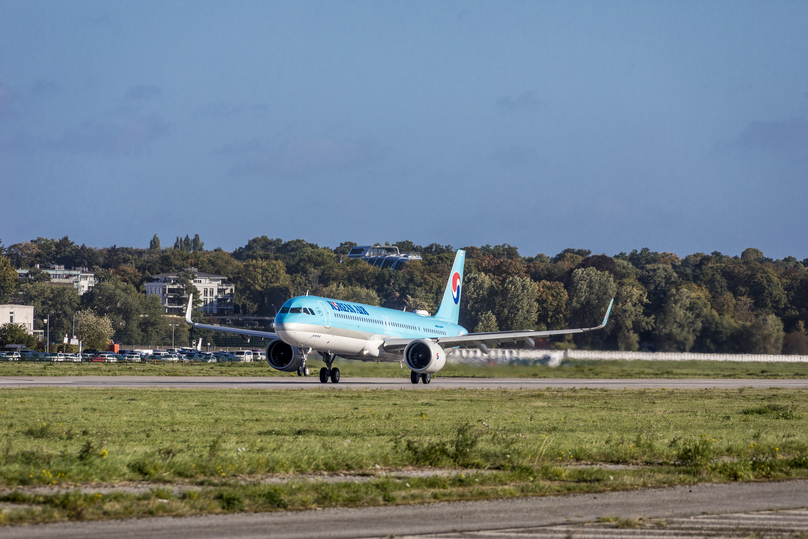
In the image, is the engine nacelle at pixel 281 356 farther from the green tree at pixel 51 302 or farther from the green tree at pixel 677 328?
the green tree at pixel 51 302

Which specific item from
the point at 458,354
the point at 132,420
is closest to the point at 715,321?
the point at 458,354

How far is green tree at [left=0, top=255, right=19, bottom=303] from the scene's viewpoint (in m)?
163

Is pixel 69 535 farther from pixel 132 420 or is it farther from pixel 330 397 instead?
pixel 330 397

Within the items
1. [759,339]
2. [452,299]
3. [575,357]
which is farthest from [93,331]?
[759,339]

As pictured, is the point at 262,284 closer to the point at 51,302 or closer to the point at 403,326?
the point at 51,302

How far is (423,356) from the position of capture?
1761 inches

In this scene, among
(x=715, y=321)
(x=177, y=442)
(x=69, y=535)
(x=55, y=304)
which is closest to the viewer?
(x=69, y=535)

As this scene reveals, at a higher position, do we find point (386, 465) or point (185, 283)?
point (185, 283)

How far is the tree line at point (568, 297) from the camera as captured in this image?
68375mm

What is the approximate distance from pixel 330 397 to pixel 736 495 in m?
20.7

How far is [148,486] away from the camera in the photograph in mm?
11555

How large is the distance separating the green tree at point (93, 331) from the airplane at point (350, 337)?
243 ft

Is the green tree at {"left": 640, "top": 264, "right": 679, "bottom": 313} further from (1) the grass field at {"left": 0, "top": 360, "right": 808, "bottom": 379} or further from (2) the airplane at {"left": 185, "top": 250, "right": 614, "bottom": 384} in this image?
(2) the airplane at {"left": 185, "top": 250, "right": 614, "bottom": 384}

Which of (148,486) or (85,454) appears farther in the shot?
(85,454)
